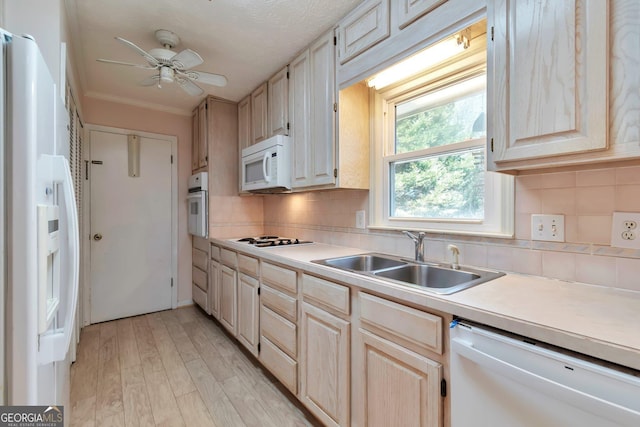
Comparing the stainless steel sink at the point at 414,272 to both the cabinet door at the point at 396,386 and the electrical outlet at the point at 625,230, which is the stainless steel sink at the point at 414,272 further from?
the electrical outlet at the point at 625,230

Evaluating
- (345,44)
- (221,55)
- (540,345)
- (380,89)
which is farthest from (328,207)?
(540,345)

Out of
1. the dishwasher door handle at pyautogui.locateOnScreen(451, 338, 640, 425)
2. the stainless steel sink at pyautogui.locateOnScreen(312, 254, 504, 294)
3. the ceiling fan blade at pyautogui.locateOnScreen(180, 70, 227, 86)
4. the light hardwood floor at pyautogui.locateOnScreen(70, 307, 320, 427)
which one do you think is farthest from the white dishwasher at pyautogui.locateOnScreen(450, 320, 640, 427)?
the ceiling fan blade at pyautogui.locateOnScreen(180, 70, 227, 86)

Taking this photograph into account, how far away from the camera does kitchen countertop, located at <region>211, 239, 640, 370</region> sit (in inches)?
Result: 27.0

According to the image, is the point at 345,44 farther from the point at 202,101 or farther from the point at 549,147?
the point at 202,101

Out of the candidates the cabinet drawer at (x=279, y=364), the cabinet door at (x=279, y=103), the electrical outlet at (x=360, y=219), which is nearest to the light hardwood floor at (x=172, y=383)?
the cabinet drawer at (x=279, y=364)

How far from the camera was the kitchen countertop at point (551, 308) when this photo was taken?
2.25ft

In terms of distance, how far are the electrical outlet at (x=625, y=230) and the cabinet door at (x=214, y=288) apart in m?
2.76

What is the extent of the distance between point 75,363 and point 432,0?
3.40 meters

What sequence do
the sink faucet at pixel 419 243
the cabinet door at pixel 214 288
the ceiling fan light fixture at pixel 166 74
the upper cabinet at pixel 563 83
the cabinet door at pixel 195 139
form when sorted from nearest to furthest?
1. the upper cabinet at pixel 563 83
2. the sink faucet at pixel 419 243
3. the ceiling fan light fixture at pixel 166 74
4. the cabinet door at pixel 214 288
5. the cabinet door at pixel 195 139

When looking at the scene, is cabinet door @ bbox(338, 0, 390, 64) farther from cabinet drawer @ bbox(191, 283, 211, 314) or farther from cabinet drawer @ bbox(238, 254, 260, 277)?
cabinet drawer @ bbox(191, 283, 211, 314)

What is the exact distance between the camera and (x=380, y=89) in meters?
1.99

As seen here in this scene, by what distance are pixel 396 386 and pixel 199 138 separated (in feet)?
10.3

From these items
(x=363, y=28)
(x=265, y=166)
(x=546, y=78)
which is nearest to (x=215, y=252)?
(x=265, y=166)

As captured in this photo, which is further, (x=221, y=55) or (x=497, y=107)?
(x=221, y=55)
